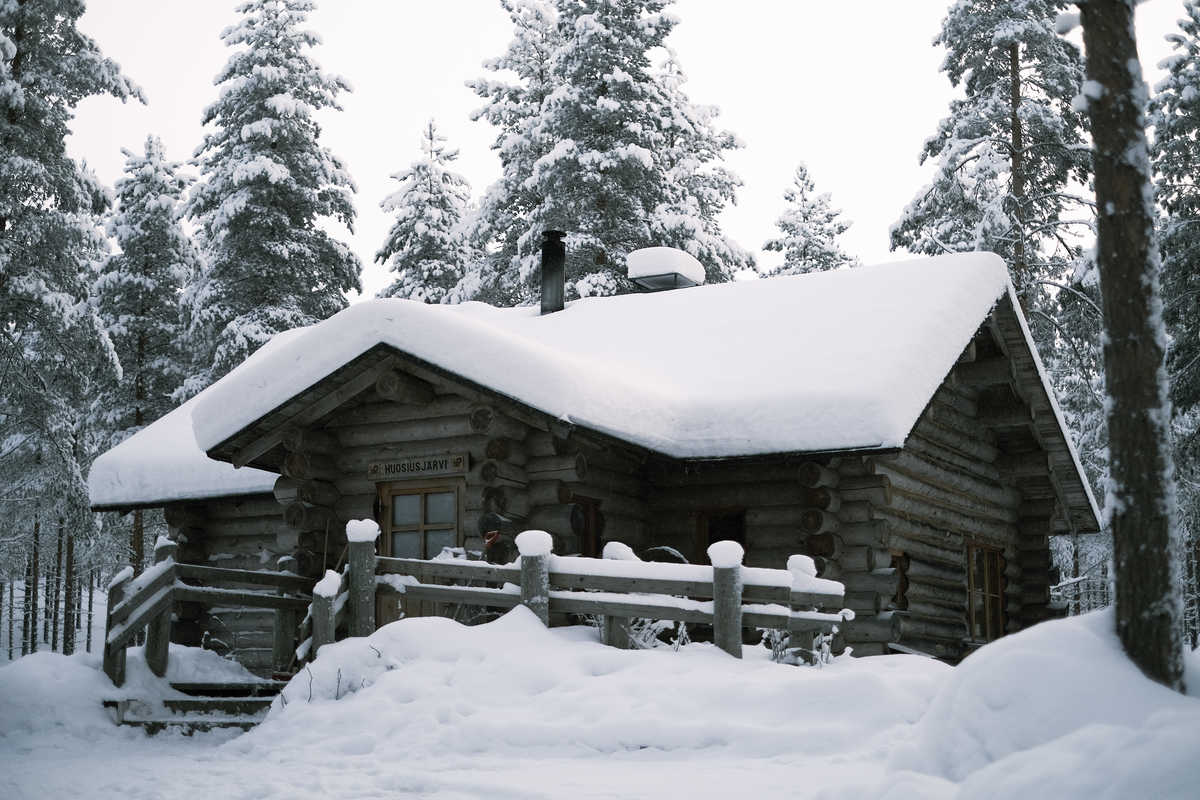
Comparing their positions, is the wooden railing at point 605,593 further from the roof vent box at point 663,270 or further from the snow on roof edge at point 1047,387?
the roof vent box at point 663,270

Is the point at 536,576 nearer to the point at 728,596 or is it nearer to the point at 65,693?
the point at 728,596

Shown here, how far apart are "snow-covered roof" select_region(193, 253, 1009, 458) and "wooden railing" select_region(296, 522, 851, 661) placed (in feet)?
6.93

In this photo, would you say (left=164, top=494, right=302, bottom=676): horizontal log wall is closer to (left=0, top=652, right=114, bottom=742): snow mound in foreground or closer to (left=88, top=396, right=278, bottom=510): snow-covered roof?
(left=88, top=396, right=278, bottom=510): snow-covered roof

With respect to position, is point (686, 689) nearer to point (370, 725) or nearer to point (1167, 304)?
point (370, 725)

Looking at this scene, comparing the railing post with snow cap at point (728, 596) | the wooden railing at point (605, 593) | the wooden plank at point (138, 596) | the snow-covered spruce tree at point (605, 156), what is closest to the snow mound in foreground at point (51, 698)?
the wooden plank at point (138, 596)

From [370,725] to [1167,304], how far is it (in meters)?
18.0

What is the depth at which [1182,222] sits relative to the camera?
21.5 meters

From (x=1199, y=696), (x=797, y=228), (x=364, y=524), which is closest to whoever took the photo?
(x=1199, y=696)

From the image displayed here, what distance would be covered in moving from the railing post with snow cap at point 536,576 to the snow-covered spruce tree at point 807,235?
2953cm

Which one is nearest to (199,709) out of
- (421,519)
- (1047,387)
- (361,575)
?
(361,575)

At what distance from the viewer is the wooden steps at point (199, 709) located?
418 inches

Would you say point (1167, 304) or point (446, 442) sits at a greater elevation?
point (1167, 304)

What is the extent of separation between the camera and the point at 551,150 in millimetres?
29766

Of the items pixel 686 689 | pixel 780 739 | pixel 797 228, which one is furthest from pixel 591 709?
pixel 797 228
